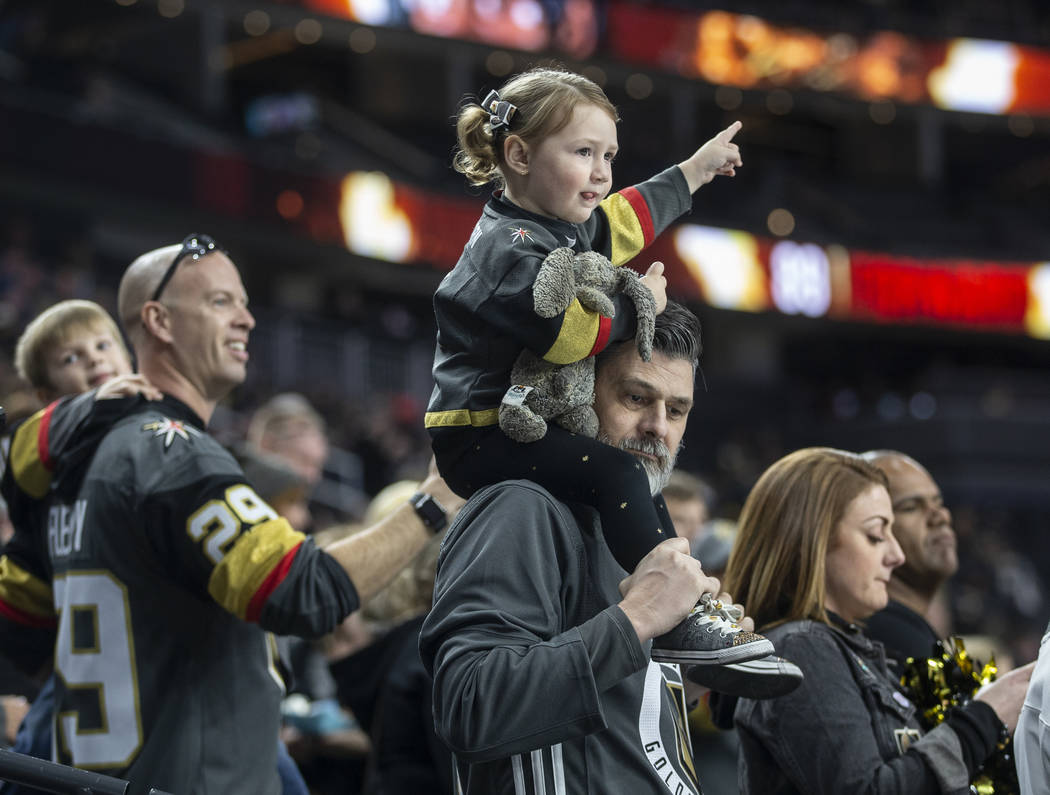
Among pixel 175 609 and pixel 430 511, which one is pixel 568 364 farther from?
pixel 175 609

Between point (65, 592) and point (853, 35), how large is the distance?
74.2ft

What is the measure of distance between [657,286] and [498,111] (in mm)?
455

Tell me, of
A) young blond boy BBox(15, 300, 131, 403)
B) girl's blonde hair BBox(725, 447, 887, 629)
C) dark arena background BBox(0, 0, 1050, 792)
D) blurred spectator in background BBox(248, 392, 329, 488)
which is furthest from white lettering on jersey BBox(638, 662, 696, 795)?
dark arena background BBox(0, 0, 1050, 792)

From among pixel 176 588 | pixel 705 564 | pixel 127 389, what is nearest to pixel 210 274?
pixel 127 389

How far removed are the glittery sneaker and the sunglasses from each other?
1.60m

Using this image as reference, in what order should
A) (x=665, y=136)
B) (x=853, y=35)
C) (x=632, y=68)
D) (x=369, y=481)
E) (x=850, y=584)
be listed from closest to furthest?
(x=850, y=584) < (x=369, y=481) < (x=632, y=68) < (x=853, y=35) < (x=665, y=136)

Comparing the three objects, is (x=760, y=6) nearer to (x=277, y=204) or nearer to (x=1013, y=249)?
(x=1013, y=249)

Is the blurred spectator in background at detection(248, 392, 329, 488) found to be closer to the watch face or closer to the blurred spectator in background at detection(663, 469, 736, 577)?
the blurred spectator in background at detection(663, 469, 736, 577)

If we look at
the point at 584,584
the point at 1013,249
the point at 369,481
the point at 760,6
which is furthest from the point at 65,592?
the point at 1013,249

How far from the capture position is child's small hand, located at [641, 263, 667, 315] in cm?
233

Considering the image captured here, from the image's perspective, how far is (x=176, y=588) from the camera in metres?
2.89

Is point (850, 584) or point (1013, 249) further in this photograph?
point (1013, 249)

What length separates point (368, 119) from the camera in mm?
22672

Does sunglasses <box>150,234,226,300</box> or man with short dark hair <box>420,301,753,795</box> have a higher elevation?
sunglasses <box>150,234,226,300</box>
